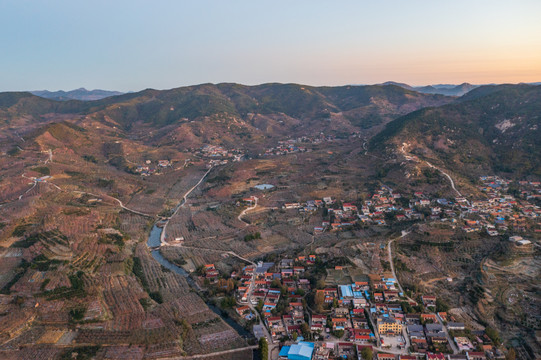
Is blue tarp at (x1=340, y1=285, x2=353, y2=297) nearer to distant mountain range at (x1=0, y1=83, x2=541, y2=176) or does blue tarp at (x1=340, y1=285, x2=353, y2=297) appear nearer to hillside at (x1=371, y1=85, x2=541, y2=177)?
distant mountain range at (x1=0, y1=83, x2=541, y2=176)

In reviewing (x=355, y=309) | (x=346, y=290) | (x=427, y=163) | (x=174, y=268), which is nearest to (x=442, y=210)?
(x=427, y=163)

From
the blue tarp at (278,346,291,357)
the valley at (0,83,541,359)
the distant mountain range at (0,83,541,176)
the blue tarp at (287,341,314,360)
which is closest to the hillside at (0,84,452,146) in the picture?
the distant mountain range at (0,83,541,176)

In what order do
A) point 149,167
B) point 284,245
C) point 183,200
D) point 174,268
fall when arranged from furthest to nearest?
point 149,167 < point 183,200 < point 284,245 < point 174,268

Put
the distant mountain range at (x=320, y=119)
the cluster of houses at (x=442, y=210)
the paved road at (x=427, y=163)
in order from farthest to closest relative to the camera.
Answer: the distant mountain range at (x=320, y=119) → the paved road at (x=427, y=163) → the cluster of houses at (x=442, y=210)

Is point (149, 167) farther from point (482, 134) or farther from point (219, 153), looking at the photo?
point (482, 134)

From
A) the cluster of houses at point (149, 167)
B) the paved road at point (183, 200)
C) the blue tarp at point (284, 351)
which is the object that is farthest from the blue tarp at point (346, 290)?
the cluster of houses at point (149, 167)

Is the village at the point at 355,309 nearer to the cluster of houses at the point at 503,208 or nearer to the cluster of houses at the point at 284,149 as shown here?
the cluster of houses at the point at 503,208

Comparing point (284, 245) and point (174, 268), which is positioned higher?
Result: point (284, 245)
